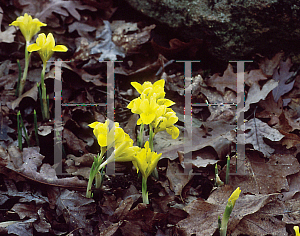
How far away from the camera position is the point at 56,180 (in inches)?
62.4

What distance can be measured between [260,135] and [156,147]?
700 mm

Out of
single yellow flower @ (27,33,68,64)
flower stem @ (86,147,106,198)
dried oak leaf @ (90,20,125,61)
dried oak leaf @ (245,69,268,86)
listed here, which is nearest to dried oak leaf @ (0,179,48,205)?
flower stem @ (86,147,106,198)

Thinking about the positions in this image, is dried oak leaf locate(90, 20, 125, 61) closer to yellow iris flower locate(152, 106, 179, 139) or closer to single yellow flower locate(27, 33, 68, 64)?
single yellow flower locate(27, 33, 68, 64)

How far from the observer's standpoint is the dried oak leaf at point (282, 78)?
2295mm

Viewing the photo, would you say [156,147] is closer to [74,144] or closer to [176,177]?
[176,177]

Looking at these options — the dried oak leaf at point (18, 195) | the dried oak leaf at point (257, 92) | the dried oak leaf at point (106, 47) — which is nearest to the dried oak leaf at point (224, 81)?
the dried oak leaf at point (257, 92)

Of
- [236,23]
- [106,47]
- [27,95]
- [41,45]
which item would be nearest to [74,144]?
[27,95]

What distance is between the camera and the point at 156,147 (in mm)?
1855

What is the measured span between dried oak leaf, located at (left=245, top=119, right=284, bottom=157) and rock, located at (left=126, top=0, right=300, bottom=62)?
0.93 metres

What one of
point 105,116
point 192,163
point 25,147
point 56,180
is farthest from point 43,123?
point 192,163

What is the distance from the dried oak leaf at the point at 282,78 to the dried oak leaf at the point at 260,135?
45 cm

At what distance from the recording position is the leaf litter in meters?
1.42

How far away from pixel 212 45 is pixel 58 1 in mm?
1618

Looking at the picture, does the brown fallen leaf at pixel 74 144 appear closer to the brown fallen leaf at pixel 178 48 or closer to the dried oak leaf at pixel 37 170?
the dried oak leaf at pixel 37 170
